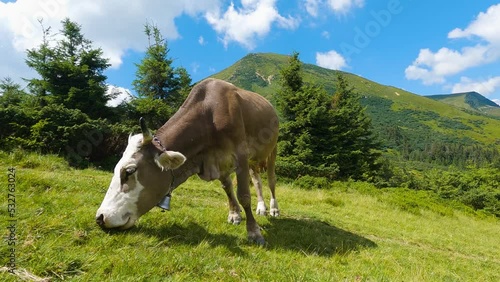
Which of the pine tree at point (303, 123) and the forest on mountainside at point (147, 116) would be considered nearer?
the forest on mountainside at point (147, 116)

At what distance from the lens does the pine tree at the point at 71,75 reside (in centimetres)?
2061

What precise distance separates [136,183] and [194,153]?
1.12 metres

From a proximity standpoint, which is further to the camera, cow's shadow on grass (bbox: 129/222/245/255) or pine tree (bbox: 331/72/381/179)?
pine tree (bbox: 331/72/381/179)

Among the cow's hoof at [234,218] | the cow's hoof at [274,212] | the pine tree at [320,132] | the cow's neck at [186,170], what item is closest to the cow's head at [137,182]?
the cow's neck at [186,170]

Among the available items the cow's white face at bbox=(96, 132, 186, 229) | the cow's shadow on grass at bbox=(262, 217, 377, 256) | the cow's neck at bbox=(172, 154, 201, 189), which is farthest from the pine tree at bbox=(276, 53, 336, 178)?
the cow's white face at bbox=(96, 132, 186, 229)

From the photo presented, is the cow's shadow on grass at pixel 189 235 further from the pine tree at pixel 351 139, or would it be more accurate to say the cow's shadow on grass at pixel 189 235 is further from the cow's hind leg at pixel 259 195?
the pine tree at pixel 351 139

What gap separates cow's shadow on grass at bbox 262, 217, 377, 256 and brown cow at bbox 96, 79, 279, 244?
0.60 meters

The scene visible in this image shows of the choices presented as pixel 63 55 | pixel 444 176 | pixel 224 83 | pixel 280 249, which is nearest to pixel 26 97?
pixel 63 55

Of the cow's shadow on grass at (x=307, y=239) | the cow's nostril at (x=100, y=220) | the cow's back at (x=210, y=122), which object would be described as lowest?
the cow's shadow on grass at (x=307, y=239)

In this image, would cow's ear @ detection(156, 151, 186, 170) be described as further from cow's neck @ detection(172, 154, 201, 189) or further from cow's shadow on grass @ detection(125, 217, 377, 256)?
cow's shadow on grass @ detection(125, 217, 377, 256)

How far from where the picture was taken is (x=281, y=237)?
603 centimetres

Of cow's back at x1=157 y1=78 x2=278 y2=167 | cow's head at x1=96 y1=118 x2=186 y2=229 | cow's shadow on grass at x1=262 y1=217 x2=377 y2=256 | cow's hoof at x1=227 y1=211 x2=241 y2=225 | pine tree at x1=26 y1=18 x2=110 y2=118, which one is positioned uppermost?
pine tree at x1=26 y1=18 x2=110 y2=118

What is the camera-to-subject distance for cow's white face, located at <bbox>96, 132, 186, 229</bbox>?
4328mm

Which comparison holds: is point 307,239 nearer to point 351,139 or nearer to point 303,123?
point 303,123
